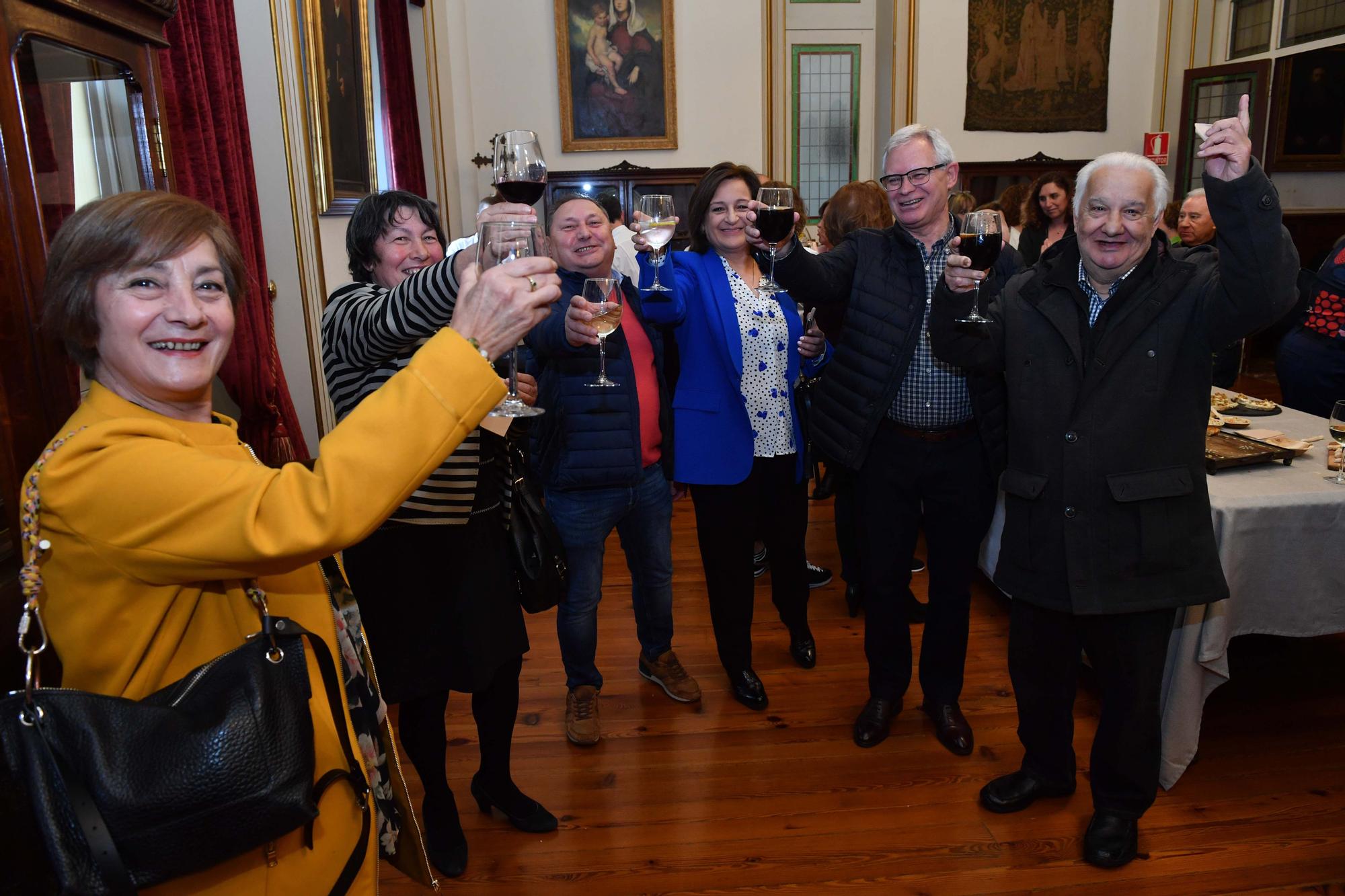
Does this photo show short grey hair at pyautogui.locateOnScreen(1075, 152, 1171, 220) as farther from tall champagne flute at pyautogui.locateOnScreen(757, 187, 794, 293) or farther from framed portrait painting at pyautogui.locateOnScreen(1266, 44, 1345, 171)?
framed portrait painting at pyautogui.locateOnScreen(1266, 44, 1345, 171)

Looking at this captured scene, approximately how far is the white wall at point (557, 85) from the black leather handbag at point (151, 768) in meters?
7.43

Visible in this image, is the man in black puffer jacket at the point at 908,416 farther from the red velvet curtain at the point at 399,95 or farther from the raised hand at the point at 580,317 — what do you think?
the red velvet curtain at the point at 399,95

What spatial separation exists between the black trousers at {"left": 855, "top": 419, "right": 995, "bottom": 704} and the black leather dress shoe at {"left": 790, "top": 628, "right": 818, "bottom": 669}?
46 cm

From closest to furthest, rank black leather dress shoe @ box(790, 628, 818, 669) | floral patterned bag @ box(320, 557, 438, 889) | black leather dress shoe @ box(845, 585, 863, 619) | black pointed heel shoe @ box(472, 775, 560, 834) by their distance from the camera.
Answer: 1. floral patterned bag @ box(320, 557, 438, 889)
2. black pointed heel shoe @ box(472, 775, 560, 834)
3. black leather dress shoe @ box(790, 628, 818, 669)
4. black leather dress shoe @ box(845, 585, 863, 619)

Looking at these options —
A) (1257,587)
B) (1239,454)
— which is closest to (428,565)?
(1257,587)

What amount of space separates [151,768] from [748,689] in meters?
2.32

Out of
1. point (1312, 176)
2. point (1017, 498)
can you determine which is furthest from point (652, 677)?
point (1312, 176)

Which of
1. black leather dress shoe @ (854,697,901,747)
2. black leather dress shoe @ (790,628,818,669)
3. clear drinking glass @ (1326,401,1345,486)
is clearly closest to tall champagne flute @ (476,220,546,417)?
black leather dress shoe @ (854,697,901,747)

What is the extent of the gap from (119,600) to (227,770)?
0.25m

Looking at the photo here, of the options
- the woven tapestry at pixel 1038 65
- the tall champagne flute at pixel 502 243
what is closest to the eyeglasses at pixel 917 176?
the tall champagne flute at pixel 502 243

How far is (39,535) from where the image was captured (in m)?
1.03

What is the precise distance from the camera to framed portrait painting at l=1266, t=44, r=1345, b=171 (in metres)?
8.15

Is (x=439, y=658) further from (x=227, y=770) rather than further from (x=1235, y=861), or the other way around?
(x=1235, y=861)

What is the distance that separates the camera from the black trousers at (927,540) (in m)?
2.57
